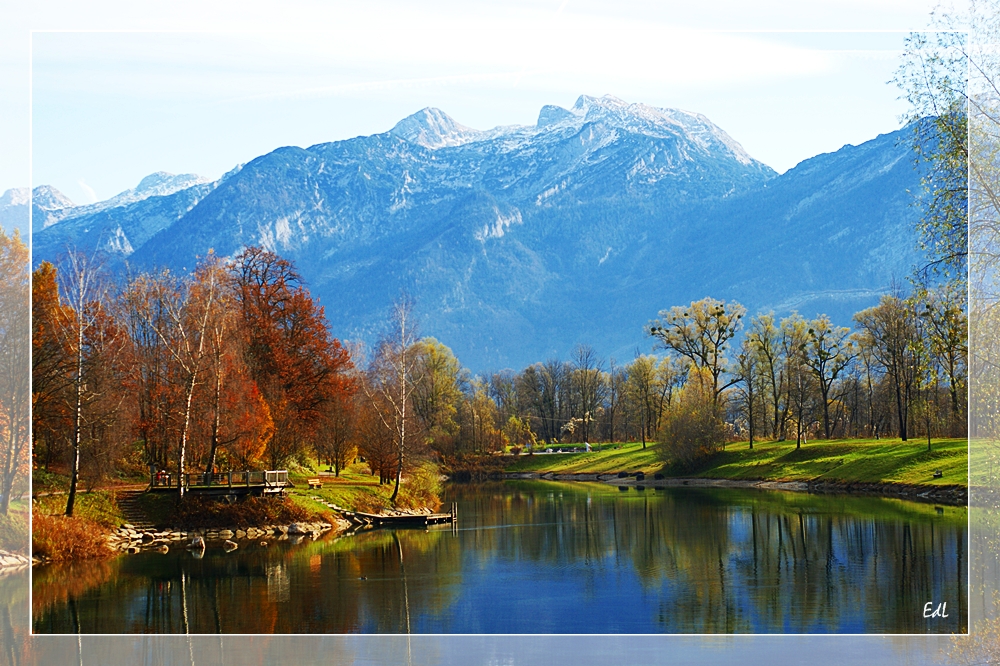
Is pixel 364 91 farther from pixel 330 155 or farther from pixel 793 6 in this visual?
pixel 330 155

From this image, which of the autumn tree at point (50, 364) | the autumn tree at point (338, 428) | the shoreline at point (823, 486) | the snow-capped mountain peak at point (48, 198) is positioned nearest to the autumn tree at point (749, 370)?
the shoreline at point (823, 486)

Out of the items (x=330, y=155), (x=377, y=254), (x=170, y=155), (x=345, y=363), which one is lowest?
(x=345, y=363)

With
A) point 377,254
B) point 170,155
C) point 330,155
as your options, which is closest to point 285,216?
point 330,155

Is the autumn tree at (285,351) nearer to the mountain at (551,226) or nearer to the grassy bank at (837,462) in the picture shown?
the grassy bank at (837,462)

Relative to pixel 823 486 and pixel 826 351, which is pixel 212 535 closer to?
pixel 823 486

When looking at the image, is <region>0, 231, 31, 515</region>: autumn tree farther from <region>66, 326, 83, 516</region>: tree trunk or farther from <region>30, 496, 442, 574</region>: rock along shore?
<region>30, 496, 442, 574</region>: rock along shore

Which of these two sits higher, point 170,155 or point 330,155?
point 330,155
